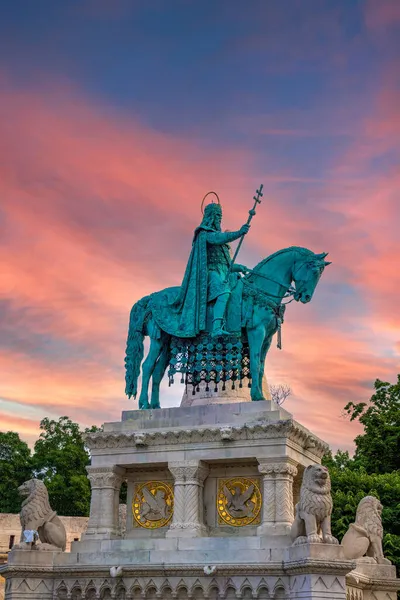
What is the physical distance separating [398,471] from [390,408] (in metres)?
4.62

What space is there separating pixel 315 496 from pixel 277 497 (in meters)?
1.71

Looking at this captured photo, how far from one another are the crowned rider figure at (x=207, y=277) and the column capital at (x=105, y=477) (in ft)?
13.8

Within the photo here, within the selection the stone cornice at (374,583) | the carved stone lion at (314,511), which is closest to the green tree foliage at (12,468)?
the stone cornice at (374,583)

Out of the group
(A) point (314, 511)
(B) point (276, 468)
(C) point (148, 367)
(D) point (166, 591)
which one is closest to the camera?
(A) point (314, 511)

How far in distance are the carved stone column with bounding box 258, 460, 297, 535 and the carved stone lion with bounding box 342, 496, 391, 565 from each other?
1926mm

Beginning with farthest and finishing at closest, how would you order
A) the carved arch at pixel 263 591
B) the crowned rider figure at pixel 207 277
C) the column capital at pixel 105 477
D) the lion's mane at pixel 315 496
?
the crowned rider figure at pixel 207 277 < the column capital at pixel 105 477 < the carved arch at pixel 263 591 < the lion's mane at pixel 315 496

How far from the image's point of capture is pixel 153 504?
23.7 meters

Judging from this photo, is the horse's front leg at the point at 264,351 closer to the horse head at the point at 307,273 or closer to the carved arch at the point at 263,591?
the horse head at the point at 307,273

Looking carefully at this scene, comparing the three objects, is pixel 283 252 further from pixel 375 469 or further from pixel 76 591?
pixel 375 469

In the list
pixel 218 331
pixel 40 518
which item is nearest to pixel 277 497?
pixel 218 331

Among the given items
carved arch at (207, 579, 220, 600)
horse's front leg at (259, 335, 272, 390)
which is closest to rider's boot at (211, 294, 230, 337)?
horse's front leg at (259, 335, 272, 390)

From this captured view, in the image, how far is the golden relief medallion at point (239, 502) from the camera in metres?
22.6

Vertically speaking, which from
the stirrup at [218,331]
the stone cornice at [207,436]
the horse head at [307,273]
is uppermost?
the horse head at [307,273]

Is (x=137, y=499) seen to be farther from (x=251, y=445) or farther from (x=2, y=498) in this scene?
(x=2, y=498)
